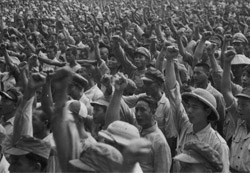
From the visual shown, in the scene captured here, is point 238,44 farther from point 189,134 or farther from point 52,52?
point 189,134

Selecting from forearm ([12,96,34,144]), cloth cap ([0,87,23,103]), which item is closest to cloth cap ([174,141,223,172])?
forearm ([12,96,34,144])

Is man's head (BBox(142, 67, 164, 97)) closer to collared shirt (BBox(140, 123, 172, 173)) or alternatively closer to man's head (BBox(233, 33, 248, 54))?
collared shirt (BBox(140, 123, 172, 173))

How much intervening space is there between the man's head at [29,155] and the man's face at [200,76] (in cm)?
318

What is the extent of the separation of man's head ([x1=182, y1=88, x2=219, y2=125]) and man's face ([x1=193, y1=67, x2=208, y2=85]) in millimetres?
1827

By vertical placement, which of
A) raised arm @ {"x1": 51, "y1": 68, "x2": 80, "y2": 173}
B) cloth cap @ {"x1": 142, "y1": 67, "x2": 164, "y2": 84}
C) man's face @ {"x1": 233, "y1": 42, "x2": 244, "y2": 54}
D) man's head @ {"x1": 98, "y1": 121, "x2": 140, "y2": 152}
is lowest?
man's face @ {"x1": 233, "y1": 42, "x2": 244, "y2": 54}

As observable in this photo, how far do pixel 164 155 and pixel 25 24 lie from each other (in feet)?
39.7

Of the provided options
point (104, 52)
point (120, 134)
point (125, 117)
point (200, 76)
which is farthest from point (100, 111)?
point (104, 52)

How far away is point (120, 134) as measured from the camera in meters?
2.89

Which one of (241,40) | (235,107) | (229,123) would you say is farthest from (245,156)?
(241,40)

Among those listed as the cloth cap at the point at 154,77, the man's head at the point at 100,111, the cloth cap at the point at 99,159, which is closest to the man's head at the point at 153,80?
the cloth cap at the point at 154,77

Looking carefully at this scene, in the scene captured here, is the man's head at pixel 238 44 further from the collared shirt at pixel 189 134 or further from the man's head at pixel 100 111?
the man's head at pixel 100 111

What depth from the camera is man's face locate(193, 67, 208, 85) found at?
21.3 feet

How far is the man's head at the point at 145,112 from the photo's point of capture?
471cm

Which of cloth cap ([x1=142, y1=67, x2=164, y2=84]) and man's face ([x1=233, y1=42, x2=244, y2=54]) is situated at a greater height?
cloth cap ([x1=142, y1=67, x2=164, y2=84])
